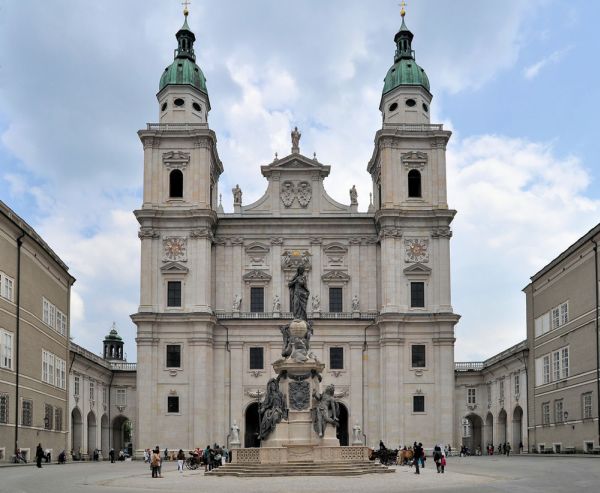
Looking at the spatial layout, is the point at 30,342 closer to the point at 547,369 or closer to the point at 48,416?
the point at 48,416

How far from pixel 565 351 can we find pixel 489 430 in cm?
2491

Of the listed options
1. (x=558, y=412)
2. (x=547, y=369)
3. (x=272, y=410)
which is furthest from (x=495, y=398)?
(x=272, y=410)

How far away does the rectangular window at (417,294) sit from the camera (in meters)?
77.1

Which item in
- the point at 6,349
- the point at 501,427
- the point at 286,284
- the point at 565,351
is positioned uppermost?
the point at 286,284

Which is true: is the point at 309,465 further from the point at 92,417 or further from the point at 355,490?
the point at 92,417

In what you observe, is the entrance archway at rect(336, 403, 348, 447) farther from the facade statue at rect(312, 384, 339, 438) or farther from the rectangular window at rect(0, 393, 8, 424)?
the facade statue at rect(312, 384, 339, 438)

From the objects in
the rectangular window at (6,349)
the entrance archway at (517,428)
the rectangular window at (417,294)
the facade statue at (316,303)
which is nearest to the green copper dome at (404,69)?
the rectangular window at (417,294)

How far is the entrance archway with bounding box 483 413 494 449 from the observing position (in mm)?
83688

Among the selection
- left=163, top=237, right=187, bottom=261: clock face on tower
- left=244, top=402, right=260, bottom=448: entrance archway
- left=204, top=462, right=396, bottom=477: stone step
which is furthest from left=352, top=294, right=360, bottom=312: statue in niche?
left=204, top=462, right=396, bottom=477: stone step

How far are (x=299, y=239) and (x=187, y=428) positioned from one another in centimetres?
1746

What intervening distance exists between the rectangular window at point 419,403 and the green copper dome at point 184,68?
31.2 metres

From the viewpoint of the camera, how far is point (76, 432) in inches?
2926

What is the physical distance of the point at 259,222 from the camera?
261 feet

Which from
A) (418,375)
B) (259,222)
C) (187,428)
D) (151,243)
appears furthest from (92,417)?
(418,375)
